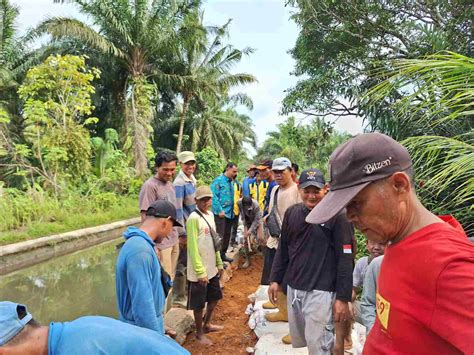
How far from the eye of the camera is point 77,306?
5.77 m

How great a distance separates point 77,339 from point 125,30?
17737mm

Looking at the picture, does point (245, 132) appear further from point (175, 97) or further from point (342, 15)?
point (342, 15)

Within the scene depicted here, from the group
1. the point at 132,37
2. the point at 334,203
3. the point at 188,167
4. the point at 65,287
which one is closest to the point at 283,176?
the point at 188,167

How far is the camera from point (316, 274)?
2574 millimetres

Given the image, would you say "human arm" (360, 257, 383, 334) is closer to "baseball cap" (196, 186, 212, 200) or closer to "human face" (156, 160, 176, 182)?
"baseball cap" (196, 186, 212, 200)

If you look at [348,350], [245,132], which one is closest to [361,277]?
[348,350]

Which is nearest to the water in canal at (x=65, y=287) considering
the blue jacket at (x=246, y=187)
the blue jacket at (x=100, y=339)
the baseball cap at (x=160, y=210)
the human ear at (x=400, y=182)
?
the blue jacket at (x=246, y=187)

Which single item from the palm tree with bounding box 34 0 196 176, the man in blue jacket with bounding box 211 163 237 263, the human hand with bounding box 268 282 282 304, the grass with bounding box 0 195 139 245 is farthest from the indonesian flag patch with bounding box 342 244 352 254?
the palm tree with bounding box 34 0 196 176

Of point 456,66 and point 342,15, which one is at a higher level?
point 342,15

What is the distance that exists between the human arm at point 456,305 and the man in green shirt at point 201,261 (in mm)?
2987

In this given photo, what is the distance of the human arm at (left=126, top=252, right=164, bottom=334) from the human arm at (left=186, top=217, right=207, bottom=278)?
1.41 m

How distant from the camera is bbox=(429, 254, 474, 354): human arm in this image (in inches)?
31.7

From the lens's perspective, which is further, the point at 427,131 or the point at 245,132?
the point at 245,132

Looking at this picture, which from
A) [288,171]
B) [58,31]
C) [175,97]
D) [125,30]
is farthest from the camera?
[175,97]
